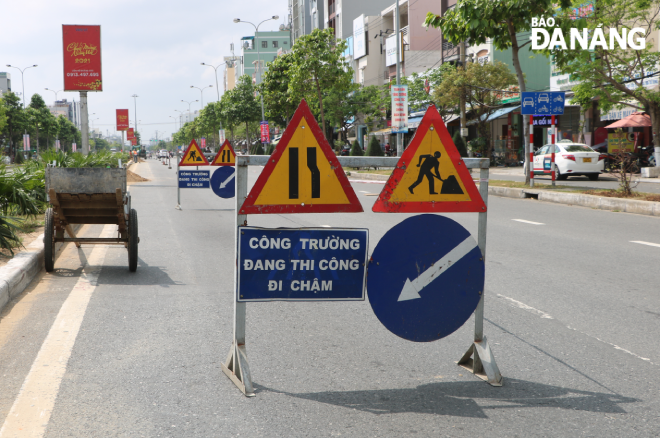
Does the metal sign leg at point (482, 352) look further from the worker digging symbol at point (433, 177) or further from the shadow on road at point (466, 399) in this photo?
the worker digging symbol at point (433, 177)

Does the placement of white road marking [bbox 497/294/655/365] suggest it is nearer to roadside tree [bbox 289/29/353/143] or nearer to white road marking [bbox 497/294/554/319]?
white road marking [bbox 497/294/554/319]

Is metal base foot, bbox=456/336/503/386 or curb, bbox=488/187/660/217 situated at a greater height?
curb, bbox=488/187/660/217

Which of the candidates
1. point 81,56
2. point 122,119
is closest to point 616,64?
point 81,56

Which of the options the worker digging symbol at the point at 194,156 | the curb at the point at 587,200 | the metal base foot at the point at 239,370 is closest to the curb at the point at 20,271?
the metal base foot at the point at 239,370

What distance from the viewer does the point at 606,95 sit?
26.3 m

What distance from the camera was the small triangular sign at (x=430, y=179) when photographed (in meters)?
3.84

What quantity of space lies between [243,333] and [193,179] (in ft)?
42.1

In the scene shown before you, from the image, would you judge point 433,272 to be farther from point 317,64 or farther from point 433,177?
point 317,64

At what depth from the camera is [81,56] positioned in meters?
28.7

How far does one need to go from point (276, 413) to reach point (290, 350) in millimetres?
1103

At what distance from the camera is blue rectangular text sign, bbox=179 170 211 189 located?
16.3 m

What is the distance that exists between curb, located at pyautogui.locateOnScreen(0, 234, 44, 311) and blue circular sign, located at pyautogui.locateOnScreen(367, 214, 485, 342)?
3.62m

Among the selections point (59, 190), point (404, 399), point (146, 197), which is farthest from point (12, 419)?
point (146, 197)

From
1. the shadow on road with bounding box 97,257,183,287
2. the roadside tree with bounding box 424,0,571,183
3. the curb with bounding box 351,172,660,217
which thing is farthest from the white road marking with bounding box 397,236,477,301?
the roadside tree with bounding box 424,0,571,183
